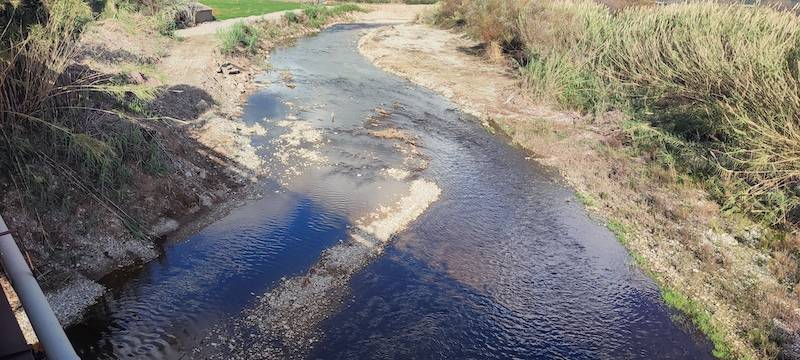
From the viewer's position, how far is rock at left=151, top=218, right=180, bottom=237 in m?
11.3

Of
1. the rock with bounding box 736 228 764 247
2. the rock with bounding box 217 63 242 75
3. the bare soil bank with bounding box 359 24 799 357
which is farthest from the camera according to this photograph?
the rock with bounding box 217 63 242 75

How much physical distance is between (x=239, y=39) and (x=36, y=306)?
83.2 ft

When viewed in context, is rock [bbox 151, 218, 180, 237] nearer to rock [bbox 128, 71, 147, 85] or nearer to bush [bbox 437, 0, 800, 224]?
rock [bbox 128, 71, 147, 85]

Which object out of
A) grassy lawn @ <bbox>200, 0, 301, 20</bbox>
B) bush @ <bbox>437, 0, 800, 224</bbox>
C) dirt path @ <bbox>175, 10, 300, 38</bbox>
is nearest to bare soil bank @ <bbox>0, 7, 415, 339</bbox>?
dirt path @ <bbox>175, 10, 300, 38</bbox>

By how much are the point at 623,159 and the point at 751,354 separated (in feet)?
28.8

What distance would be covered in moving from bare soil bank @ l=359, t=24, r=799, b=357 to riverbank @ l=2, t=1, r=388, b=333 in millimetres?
9294

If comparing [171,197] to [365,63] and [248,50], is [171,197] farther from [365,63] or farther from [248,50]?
[365,63]

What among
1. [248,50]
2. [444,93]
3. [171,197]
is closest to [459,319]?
[171,197]

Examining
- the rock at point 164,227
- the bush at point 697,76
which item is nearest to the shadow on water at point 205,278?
the rock at point 164,227

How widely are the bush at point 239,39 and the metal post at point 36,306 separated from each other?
2219 cm

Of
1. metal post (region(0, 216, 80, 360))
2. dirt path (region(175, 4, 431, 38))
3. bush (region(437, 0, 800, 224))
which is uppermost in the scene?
metal post (region(0, 216, 80, 360))

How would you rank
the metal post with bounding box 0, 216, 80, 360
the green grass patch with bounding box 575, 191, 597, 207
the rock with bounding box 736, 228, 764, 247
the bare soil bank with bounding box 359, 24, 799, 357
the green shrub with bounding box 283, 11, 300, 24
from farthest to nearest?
the green shrub with bounding box 283, 11, 300, 24 → the green grass patch with bounding box 575, 191, 597, 207 → the rock with bounding box 736, 228, 764, 247 → the bare soil bank with bounding box 359, 24, 799, 357 → the metal post with bounding box 0, 216, 80, 360

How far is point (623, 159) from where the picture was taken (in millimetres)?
17125

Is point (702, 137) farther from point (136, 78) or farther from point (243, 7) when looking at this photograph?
point (243, 7)
